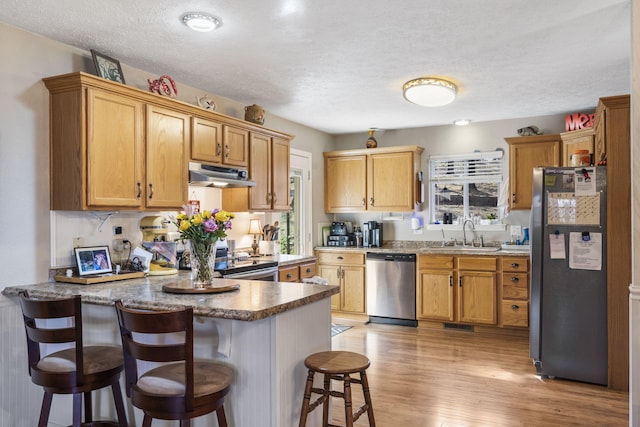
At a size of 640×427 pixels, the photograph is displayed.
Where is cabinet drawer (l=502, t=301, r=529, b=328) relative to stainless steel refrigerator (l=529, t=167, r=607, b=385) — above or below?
below

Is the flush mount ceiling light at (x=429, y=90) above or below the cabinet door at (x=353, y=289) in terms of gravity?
above

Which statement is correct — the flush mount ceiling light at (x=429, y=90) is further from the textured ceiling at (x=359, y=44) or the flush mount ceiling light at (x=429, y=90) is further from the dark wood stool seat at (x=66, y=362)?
the dark wood stool seat at (x=66, y=362)

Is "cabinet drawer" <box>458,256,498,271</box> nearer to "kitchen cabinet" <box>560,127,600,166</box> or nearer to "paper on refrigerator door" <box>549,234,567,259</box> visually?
"kitchen cabinet" <box>560,127,600,166</box>

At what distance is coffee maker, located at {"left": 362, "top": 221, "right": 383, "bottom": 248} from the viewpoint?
6180 millimetres

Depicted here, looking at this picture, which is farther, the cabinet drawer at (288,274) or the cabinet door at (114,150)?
the cabinet drawer at (288,274)

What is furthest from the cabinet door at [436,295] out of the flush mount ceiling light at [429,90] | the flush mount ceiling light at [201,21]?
the flush mount ceiling light at [201,21]

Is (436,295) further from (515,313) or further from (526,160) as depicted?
(526,160)

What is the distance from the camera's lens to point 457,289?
17.5 ft

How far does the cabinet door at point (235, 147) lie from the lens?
413cm

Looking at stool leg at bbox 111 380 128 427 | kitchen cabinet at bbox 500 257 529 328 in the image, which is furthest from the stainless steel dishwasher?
stool leg at bbox 111 380 128 427

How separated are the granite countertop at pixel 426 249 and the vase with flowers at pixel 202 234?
133 inches

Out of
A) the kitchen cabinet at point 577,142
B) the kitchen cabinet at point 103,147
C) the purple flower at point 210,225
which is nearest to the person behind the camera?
the purple flower at point 210,225

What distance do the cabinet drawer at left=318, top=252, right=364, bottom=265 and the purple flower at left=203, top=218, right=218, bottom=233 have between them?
140 inches

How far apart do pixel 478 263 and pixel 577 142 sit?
156cm
